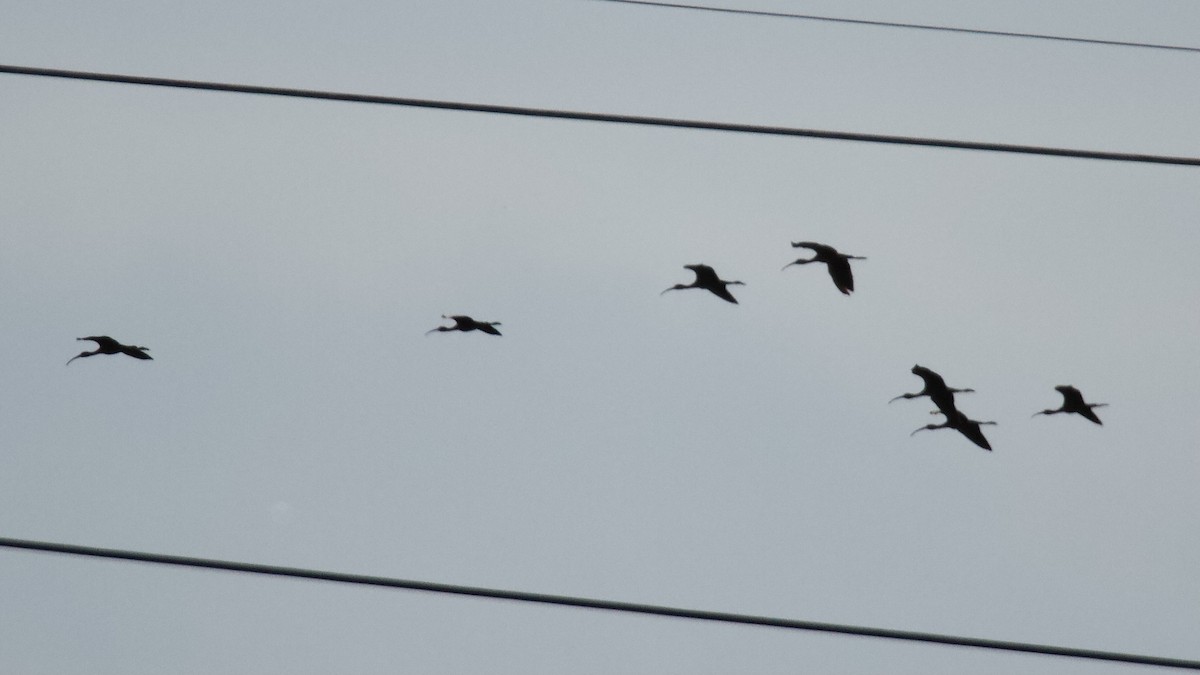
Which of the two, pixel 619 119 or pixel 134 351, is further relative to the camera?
pixel 134 351

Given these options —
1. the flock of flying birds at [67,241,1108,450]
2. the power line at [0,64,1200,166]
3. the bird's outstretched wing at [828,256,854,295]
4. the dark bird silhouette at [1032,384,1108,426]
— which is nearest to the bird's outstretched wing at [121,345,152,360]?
the flock of flying birds at [67,241,1108,450]

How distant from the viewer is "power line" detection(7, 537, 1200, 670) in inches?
248

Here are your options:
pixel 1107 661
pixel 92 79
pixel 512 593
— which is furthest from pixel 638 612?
pixel 92 79

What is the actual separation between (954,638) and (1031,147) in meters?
2.23

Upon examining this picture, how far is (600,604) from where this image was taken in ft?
20.9

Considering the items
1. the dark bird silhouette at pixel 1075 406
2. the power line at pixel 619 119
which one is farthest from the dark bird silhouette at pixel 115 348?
the dark bird silhouette at pixel 1075 406

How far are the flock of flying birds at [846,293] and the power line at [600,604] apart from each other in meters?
3.08

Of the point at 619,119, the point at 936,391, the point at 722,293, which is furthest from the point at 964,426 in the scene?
the point at 619,119

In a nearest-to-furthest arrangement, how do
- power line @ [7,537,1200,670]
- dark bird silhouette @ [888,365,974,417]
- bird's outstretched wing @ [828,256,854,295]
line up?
power line @ [7,537,1200,670] → dark bird silhouette @ [888,365,974,417] → bird's outstretched wing @ [828,256,854,295]

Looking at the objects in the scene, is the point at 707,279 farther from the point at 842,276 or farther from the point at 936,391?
the point at 936,391

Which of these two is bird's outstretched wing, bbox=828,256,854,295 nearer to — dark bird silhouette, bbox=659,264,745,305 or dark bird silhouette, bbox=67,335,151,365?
dark bird silhouette, bbox=659,264,745,305

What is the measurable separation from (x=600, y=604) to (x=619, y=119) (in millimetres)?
2192

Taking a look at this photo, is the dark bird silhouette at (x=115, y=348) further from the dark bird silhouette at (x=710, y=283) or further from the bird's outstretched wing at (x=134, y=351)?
the dark bird silhouette at (x=710, y=283)

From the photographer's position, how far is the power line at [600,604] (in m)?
6.30
